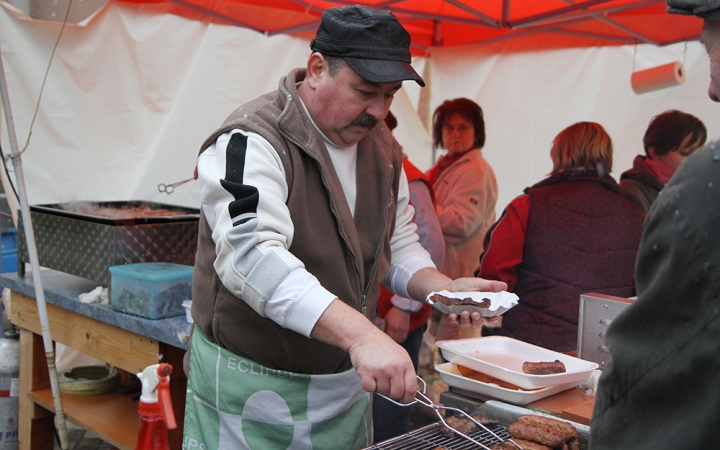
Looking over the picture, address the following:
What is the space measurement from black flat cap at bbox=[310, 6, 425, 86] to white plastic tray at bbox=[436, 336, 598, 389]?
967 mm

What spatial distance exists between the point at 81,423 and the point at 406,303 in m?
1.84

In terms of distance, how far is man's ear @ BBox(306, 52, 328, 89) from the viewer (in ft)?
6.37

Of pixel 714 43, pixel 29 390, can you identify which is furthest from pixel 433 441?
pixel 29 390

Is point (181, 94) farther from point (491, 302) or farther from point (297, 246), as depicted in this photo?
point (491, 302)

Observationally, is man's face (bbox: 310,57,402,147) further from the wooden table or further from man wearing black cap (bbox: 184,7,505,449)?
the wooden table

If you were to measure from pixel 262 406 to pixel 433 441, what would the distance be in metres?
0.55

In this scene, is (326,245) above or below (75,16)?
below

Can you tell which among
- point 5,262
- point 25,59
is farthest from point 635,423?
point 5,262

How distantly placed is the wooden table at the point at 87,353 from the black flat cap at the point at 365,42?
156 centimetres

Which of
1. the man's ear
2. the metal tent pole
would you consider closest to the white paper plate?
the man's ear

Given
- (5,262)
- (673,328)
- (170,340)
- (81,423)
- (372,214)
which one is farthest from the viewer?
(5,262)

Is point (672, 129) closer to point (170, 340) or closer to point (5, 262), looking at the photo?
point (170, 340)

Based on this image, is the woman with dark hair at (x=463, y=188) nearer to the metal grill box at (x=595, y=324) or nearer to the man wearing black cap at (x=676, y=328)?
the metal grill box at (x=595, y=324)

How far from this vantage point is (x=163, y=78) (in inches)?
173
